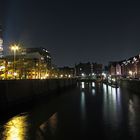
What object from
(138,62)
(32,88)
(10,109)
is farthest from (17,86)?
(138,62)

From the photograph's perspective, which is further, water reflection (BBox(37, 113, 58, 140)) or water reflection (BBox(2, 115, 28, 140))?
water reflection (BBox(37, 113, 58, 140))

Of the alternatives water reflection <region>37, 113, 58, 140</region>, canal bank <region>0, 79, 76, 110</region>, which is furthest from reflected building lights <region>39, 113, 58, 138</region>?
canal bank <region>0, 79, 76, 110</region>

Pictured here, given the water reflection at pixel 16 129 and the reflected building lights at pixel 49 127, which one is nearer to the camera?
the water reflection at pixel 16 129

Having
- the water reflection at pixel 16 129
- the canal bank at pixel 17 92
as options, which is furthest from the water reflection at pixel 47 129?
the canal bank at pixel 17 92

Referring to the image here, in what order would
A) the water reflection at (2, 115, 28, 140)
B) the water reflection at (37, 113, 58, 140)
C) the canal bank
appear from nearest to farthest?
1. the water reflection at (2, 115, 28, 140)
2. the water reflection at (37, 113, 58, 140)
3. the canal bank

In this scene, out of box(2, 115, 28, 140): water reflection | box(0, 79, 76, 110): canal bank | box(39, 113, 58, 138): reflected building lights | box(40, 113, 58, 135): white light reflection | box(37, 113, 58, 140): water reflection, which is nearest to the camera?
box(2, 115, 28, 140): water reflection

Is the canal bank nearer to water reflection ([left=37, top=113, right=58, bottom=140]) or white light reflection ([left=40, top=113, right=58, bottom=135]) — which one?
white light reflection ([left=40, top=113, right=58, bottom=135])

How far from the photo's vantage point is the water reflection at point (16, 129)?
83.9ft

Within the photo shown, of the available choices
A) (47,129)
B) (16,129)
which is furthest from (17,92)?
(47,129)

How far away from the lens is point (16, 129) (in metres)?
29.3

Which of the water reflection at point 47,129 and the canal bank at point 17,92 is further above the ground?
the canal bank at point 17,92

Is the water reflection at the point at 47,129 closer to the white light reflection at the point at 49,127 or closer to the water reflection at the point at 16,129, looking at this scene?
the white light reflection at the point at 49,127

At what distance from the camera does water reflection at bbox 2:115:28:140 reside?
25578 millimetres

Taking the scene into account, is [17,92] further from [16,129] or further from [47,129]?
[47,129]
